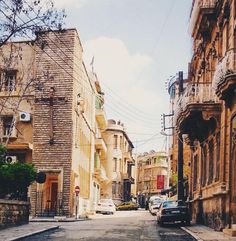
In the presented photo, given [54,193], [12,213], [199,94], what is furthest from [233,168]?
[54,193]

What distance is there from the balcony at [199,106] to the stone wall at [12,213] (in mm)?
7946

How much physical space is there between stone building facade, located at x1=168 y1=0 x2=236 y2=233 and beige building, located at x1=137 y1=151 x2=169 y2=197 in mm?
83406

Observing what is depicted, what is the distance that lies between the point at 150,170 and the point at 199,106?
3718 inches

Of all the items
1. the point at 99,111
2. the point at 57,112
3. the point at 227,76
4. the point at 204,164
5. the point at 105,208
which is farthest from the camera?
the point at 99,111

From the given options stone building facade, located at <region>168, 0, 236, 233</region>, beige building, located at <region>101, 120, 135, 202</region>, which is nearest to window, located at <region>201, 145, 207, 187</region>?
stone building facade, located at <region>168, 0, 236, 233</region>

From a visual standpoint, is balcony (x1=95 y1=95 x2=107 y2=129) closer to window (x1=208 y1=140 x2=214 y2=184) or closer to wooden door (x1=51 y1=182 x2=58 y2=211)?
wooden door (x1=51 y1=182 x2=58 y2=211)

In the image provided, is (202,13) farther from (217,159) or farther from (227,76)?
(227,76)

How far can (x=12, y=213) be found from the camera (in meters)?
22.0

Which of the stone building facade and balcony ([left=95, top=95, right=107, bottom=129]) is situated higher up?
balcony ([left=95, top=95, right=107, bottom=129])

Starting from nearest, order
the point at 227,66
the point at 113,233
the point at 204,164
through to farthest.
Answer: the point at 227,66 → the point at 113,233 → the point at 204,164

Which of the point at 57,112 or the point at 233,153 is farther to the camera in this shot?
the point at 57,112

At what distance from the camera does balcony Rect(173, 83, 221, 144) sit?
76.9ft

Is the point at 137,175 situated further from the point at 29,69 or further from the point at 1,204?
the point at 1,204

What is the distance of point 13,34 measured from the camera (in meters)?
14.8
